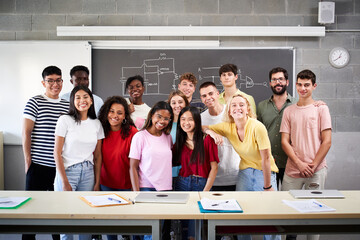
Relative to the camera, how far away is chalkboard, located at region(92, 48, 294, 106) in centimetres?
418

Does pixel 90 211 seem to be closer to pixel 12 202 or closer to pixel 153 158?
pixel 12 202

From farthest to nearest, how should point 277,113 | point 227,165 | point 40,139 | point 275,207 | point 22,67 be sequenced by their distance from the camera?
point 22,67, point 277,113, point 40,139, point 227,165, point 275,207

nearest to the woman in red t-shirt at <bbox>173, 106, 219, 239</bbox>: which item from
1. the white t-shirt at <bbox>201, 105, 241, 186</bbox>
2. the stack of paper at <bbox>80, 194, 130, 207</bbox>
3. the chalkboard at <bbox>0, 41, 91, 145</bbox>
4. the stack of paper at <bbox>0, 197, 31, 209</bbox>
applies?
the white t-shirt at <bbox>201, 105, 241, 186</bbox>

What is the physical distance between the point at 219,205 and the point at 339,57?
320cm

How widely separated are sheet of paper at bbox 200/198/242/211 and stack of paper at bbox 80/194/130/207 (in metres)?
0.45

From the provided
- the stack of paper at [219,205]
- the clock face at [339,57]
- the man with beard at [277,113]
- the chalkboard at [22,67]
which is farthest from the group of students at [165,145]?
the clock face at [339,57]

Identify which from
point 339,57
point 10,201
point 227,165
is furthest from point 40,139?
point 339,57

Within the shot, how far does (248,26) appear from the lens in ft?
13.5

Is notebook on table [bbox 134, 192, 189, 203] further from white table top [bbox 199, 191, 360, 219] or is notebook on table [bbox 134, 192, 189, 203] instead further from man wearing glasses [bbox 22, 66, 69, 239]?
man wearing glasses [bbox 22, 66, 69, 239]

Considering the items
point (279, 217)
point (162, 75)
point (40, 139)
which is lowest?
point (279, 217)

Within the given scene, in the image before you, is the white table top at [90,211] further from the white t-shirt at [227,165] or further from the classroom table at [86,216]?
the white t-shirt at [227,165]

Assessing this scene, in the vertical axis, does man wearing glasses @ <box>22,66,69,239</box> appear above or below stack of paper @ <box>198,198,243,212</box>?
above

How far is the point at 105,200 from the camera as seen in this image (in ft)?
6.45

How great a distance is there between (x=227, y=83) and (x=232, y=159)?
0.89m
